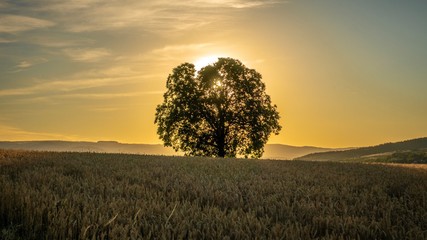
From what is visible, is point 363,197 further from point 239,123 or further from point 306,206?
point 239,123

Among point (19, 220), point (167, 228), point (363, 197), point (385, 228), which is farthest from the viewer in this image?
point (363, 197)

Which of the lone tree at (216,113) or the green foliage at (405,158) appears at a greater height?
the lone tree at (216,113)

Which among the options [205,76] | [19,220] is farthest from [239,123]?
[19,220]

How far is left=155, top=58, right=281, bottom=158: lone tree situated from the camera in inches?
1393

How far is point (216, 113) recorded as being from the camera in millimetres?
36656

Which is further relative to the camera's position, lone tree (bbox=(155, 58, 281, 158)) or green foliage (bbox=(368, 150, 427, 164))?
green foliage (bbox=(368, 150, 427, 164))

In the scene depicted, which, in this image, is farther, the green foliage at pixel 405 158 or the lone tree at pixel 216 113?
the green foliage at pixel 405 158

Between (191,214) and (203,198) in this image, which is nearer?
(191,214)

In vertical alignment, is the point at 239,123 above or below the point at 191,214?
above

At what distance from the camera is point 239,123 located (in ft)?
119

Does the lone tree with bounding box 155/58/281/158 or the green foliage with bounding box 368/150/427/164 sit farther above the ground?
the lone tree with bounding box 155/58/281/158

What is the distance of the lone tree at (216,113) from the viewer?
35.4 meters

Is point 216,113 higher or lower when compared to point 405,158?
higher

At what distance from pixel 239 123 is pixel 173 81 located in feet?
27.0
